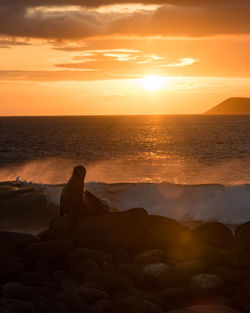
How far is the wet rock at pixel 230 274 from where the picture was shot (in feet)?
31.4

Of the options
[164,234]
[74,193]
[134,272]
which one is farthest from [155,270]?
[74,193]

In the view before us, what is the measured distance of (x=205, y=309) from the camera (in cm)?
784

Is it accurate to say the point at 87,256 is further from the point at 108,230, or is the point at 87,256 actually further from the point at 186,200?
the point at 186,200

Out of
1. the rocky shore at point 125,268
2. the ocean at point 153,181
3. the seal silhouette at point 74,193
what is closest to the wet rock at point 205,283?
the rocky shore at point 125,268

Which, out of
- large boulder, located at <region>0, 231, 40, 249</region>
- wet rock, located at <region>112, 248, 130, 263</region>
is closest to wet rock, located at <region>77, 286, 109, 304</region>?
wet rock, located at <region>112, 248, 130, 263</region>

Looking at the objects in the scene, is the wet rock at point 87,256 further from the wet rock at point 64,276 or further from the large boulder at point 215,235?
the large boulder at point 215,235

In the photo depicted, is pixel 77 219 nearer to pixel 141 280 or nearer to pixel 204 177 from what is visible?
pixel 141 280

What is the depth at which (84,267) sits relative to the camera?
993 centimetres

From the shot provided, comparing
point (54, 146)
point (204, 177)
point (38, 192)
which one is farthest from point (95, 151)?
point (38, 192)

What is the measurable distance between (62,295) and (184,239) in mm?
4498

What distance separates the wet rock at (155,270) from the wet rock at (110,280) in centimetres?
64

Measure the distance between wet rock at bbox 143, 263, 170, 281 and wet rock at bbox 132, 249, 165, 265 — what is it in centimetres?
45

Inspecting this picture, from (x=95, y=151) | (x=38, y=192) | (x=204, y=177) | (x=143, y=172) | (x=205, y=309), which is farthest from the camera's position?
(x=95, y=151)

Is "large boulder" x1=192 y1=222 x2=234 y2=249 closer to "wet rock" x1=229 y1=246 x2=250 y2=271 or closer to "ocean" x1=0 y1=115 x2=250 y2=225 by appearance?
"wet rock" x1=229 y1=246 x2=250 y2=271
